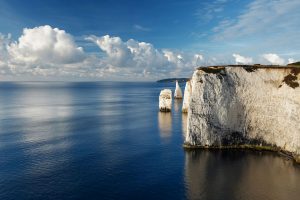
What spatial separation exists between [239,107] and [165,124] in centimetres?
3746

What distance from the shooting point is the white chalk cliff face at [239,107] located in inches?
2628

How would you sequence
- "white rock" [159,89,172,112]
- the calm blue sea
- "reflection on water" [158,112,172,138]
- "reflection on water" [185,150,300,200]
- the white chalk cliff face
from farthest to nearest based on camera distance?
"white rock" [159,89,172,112], "reflection on water" [158,112,172,138], the white chalk cliff face, the calm blue sea, "reflection on water" [185,150,300,200]

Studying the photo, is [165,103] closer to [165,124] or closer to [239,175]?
[165,124]

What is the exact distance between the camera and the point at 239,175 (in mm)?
51750

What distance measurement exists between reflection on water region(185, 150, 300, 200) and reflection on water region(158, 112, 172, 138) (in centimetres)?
2138

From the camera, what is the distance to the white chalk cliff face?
219 ft

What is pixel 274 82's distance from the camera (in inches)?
2670

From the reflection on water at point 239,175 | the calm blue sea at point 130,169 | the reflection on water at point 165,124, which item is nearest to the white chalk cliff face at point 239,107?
the reflection on water at point 239,175

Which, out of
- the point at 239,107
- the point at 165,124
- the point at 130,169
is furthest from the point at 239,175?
the point at 165,124

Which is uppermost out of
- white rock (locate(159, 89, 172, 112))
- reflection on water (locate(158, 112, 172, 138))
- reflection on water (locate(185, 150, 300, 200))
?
white rock (locate(159, 89, 172, 112))

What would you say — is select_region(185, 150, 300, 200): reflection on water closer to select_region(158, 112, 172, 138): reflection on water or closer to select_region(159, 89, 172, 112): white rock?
select_region(158, 112, 172, 138): reflection on water

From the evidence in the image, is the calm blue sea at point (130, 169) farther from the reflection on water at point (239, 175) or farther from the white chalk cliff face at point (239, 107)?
the white chalk cliff face at point (239, 107)

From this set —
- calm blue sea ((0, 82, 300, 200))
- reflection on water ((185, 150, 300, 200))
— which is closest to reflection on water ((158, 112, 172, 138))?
calm blue sea ((0, 82, 300, 200))

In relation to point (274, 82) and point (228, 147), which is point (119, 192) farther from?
point (274, 82)
